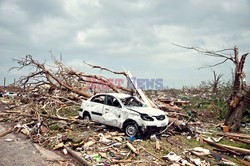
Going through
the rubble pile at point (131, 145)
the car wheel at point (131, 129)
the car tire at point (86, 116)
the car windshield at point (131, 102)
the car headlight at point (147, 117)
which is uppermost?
the car windshield at point (131, 102)

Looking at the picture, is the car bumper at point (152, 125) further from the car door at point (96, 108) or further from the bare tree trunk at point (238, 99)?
the bare tree trunk at point (238, 99)

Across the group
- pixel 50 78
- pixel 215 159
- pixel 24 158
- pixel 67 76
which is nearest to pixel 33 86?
pixel 50 78

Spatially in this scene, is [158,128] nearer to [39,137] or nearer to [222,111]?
[39,137]

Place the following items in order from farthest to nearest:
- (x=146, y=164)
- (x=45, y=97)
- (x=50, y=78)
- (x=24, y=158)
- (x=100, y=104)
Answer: (x=50, y=78), (x=45, y=97), (x=100, y=104), (x=24, y=158), (x=146, y=164)

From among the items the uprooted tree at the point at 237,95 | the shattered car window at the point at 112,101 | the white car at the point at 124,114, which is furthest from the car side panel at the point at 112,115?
the uprooted tree at the point at 237,95

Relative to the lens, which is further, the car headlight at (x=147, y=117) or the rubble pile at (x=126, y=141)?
the car headlight at (x=147, y=117)

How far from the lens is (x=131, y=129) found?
8125mm

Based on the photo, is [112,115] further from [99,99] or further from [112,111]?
[99,99]

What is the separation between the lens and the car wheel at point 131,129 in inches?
314

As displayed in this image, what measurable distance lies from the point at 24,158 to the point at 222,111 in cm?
1250

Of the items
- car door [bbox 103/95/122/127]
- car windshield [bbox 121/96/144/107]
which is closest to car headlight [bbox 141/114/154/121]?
car door [bbox 103/95/122/127]

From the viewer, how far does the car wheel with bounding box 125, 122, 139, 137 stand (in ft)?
26.2

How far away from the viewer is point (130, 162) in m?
5.85

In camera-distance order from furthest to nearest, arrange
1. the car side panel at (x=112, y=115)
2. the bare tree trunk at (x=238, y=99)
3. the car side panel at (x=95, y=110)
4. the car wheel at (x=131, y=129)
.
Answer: the bare tree trunk at (x=238, y=99)
the car side panel at (x=95, y=110)
the car side panel at (x=112, y=115)
the car wheel at (x=131, y=129)
